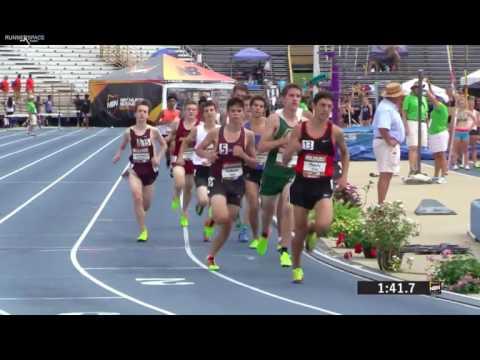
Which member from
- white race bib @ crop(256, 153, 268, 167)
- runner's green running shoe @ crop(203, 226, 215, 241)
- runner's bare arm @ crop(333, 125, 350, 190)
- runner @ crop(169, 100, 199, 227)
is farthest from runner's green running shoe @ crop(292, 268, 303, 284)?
runner @ crop(169, 100, 199, 227)

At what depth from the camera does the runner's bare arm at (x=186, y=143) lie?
14.8m

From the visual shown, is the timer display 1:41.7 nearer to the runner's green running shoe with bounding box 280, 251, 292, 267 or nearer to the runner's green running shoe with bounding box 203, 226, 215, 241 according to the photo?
the runner's green running shoe with bounding box 280, 251, 292, 267

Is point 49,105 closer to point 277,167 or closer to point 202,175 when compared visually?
point 202,175

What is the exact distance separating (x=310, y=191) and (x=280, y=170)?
1.56m

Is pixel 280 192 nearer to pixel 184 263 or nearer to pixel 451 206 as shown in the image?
pixel 184 263

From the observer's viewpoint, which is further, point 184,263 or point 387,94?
point 387,94

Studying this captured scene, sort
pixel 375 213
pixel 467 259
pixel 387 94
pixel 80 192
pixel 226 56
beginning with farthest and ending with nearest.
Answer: pixel 226 56 → pixel 80 192 → pixel 387 94 → pixel 375 213 → pixel 467 259

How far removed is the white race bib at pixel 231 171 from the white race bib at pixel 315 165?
155 cm

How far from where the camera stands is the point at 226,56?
168 feet

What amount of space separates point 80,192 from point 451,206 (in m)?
7.44

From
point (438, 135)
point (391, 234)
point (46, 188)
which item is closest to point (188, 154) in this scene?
point (391, 234)

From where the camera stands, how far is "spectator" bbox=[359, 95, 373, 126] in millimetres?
34669

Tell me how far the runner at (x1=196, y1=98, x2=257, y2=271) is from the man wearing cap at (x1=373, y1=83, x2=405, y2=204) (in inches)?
155
